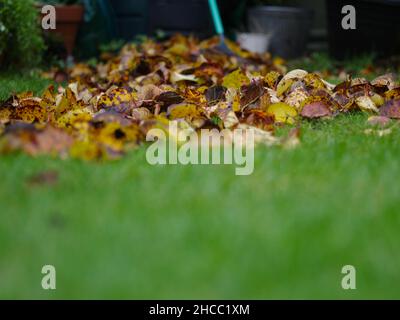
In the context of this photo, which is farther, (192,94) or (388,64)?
(388,64)

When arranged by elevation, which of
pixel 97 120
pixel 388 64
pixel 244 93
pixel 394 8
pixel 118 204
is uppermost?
pixel 394 8

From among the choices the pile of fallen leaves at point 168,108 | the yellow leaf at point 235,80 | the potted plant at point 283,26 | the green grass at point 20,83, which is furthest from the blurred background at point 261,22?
the yellow leaf at point 235,80

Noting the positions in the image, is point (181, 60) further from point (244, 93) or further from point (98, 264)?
point (98, 264)

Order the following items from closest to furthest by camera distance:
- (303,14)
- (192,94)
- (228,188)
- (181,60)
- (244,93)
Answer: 1. (228,188)
2. (244,93)
3. (192,94)
4. (181,60)
5. (303,14)

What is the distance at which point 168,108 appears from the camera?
272 cm

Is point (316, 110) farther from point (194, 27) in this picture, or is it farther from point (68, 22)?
point (68, 22)

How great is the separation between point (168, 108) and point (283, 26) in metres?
3.95

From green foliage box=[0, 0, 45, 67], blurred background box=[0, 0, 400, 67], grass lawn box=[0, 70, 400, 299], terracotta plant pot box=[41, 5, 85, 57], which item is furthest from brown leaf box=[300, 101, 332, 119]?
terracotta plant pot box=[41, 5, 85, 57]

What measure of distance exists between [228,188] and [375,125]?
1.06 m

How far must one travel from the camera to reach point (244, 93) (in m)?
2.88

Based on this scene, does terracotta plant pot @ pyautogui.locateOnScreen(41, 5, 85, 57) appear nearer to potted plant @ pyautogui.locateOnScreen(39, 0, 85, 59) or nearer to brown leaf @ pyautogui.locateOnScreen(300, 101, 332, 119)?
potted plant @ pyautogui.locateOnScreen(39, 0, 85, 59)

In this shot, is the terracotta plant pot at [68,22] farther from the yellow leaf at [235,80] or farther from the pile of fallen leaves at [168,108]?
the yellow leaf at [235,80]

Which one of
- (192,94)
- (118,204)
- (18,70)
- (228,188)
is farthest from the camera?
(18,70)
